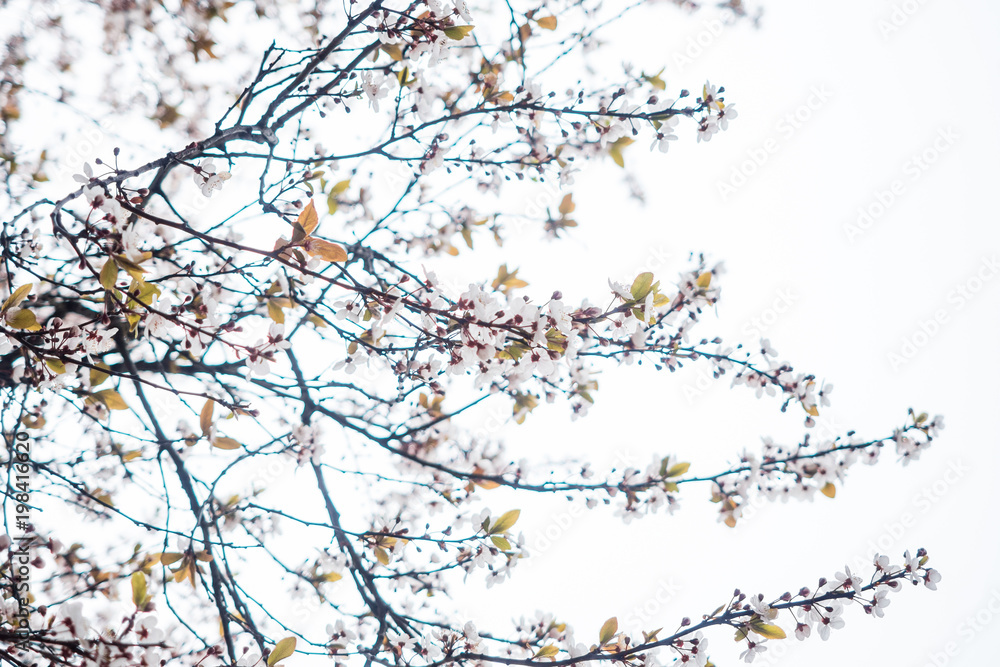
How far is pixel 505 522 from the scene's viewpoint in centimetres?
196

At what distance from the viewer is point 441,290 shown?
6.05 ft

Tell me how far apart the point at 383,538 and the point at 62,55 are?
368 cm

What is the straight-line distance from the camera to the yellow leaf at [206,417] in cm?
189

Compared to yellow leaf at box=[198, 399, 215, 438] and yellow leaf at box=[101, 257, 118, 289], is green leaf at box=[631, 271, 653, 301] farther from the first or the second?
yellow leaf at box=[198, 399, 215, 438]

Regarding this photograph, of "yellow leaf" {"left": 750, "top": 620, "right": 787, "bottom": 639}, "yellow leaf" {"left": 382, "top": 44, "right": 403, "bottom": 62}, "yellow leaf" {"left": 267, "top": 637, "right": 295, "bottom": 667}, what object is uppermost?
"yellow leaf" {"left": 382, "top": 44, "right": 403, "bottom": 62}

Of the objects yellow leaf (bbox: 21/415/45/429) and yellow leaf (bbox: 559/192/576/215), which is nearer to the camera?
yellow leaf (bbox: 21/415/45/429)

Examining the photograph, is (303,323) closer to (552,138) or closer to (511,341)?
(511,341)

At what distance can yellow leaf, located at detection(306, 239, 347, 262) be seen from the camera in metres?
1.28

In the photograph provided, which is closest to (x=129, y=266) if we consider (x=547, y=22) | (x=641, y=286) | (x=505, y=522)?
(x=641, y=286)

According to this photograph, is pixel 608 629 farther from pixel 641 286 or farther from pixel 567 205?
pixel 567 205

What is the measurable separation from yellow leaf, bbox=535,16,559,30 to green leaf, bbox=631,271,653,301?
142cm

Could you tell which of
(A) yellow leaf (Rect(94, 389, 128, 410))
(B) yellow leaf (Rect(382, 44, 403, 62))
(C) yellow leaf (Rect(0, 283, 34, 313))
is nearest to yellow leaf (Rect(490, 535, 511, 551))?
(A) yellow leaf (Rect(94, 389, 128, 410))

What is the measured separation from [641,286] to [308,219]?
0.87m

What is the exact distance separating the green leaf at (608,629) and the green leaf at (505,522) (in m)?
0.43
